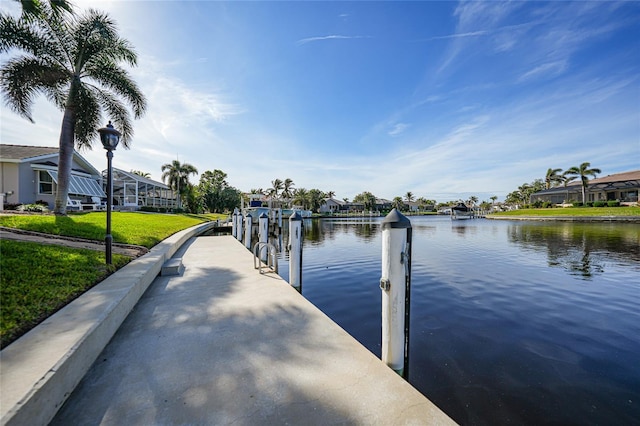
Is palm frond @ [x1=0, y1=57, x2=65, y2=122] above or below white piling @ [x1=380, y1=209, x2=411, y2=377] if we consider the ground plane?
above

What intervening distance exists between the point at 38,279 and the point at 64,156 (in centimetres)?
1207

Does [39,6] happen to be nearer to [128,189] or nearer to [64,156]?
[64,156]

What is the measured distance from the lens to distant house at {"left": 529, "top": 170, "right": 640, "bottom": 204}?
4672cm

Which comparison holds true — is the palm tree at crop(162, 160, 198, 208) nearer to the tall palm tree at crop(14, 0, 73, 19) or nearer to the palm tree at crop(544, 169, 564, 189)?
the tall palm tree at crop(14, 0, 73, 19)

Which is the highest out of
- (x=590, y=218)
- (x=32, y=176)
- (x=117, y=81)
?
(x=117, y=81)

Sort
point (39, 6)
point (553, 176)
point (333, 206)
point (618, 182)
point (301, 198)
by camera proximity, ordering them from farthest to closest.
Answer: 1. point (333, 206)
2. point (301, 198)
3. point (553, 176)
4. point (618, 182)
5. point (39, 6)

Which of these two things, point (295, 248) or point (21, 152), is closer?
point (295, 248)

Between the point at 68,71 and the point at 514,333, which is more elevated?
the point at 68,71

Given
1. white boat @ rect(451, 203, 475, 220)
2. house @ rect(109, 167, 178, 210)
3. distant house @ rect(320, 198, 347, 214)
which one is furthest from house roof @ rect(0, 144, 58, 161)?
distant house @ rect(320, 198, 347, 214)

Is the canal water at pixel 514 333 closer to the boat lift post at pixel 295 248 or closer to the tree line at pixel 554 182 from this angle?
the boat lift post at pixel 295 248

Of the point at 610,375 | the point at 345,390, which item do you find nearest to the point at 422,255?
the point at 610,375

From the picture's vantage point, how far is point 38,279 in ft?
13.5

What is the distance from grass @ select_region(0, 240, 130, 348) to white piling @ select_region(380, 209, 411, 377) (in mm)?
3921

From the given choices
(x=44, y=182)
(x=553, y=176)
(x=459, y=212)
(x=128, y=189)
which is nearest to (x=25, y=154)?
(x=44, y=182)
